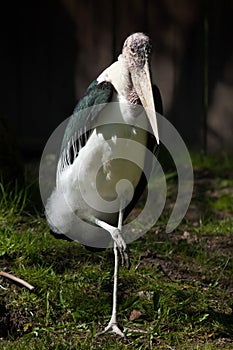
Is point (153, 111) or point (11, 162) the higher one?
point (153, 111)

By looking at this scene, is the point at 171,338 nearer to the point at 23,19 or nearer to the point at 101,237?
the point at 101,237

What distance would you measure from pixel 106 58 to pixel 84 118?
3.64m

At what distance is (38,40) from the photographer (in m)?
7.73

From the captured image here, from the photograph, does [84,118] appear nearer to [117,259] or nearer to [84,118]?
[84,118]

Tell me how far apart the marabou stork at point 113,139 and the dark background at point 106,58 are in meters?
3.29

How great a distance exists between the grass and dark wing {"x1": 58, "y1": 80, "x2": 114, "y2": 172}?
0.61 meters

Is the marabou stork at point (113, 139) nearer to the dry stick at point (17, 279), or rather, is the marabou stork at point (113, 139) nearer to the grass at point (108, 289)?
the grass at point (108, 289)

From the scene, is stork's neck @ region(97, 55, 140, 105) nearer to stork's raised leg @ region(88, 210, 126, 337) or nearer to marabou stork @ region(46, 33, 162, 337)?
marabou stork @ region(46, 33, 162, 337)

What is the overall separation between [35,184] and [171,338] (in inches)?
84.5

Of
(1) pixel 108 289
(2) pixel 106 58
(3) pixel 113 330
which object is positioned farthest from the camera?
(2) pixel 106 58

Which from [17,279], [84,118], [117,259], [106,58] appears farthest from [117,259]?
[106,58]

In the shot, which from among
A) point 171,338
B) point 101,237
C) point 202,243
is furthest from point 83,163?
point 202,243

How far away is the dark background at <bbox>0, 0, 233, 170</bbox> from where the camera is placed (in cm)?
734

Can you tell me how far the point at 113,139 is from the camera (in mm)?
3875
